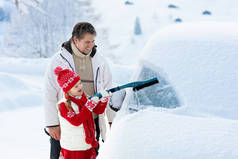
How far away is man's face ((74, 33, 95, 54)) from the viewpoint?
210cm

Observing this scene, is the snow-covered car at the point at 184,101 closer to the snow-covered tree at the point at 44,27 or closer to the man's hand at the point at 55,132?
the man's hand at the point at 55,132

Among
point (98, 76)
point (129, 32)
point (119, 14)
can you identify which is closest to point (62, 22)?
point (98, 76)

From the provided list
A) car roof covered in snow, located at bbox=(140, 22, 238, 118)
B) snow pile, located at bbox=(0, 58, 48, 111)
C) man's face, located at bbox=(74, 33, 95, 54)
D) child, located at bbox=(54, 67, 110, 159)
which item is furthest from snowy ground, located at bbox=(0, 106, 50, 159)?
car roof covered in snow, located at bbox=(140, 22, 238, 118)

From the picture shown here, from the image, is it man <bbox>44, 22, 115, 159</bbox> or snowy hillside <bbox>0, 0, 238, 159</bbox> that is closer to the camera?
man <bbox>44, 22, 115, 159</bbox>

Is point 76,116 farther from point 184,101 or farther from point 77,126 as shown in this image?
point 184,101

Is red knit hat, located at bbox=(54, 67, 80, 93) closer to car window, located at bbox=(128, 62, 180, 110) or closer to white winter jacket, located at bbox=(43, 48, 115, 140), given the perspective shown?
white winter jacket, located at bbox=(43, 48, 115, 140)

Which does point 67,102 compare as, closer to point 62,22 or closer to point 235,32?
point 235,32

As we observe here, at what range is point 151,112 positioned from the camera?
1689mm

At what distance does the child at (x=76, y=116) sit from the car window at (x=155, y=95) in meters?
0.23

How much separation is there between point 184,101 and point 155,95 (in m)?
0.25

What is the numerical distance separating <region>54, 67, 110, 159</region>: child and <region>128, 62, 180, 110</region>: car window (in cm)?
23

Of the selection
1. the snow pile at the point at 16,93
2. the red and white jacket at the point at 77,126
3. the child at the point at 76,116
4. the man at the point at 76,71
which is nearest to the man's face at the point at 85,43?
the man at the point at 76,71

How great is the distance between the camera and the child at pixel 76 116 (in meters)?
2.00

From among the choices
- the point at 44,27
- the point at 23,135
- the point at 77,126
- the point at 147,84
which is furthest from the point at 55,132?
the point at 44,27
